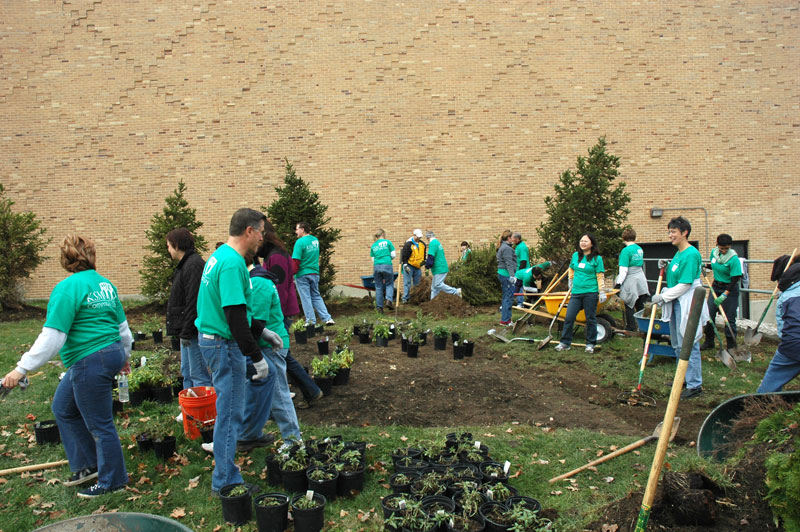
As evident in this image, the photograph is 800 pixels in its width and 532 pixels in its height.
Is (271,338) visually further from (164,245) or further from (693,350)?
(164,245)

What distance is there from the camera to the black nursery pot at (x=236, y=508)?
12.0ft

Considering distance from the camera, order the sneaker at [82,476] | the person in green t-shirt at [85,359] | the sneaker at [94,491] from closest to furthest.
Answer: the person in green t-shirt at [85,359], the sneaker at [94,491], the sneaker at [82,476]

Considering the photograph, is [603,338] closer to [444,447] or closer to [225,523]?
[444,447]

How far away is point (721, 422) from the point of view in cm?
391

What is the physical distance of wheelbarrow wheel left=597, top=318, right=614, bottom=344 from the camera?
9242 mm

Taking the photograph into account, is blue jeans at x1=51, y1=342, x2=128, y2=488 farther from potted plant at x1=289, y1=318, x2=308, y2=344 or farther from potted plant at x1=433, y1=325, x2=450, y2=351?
potted plant at x1=433, y1=325, x2=450, y2=351

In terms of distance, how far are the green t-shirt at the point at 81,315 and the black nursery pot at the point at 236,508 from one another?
57.2 inches

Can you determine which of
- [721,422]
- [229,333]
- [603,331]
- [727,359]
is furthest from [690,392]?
[229,333]

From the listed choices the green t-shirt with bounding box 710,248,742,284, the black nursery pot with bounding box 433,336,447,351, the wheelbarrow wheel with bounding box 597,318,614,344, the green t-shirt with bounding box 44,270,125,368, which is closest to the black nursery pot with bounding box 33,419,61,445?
the green t-shirt with bounding box 44,270,125,368

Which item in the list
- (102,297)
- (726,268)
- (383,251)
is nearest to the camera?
(102,297)

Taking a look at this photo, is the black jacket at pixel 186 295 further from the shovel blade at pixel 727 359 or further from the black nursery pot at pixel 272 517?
the shovel blade at pixel 727 359

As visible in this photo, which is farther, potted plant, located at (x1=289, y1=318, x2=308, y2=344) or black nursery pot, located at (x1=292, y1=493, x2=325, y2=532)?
potted plant, located at (x1=289, y1=318, x2=308, y2=344)

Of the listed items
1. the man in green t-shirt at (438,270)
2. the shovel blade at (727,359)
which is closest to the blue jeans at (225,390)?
the shovel blade at (727,359)

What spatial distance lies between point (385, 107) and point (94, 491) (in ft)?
44.8
